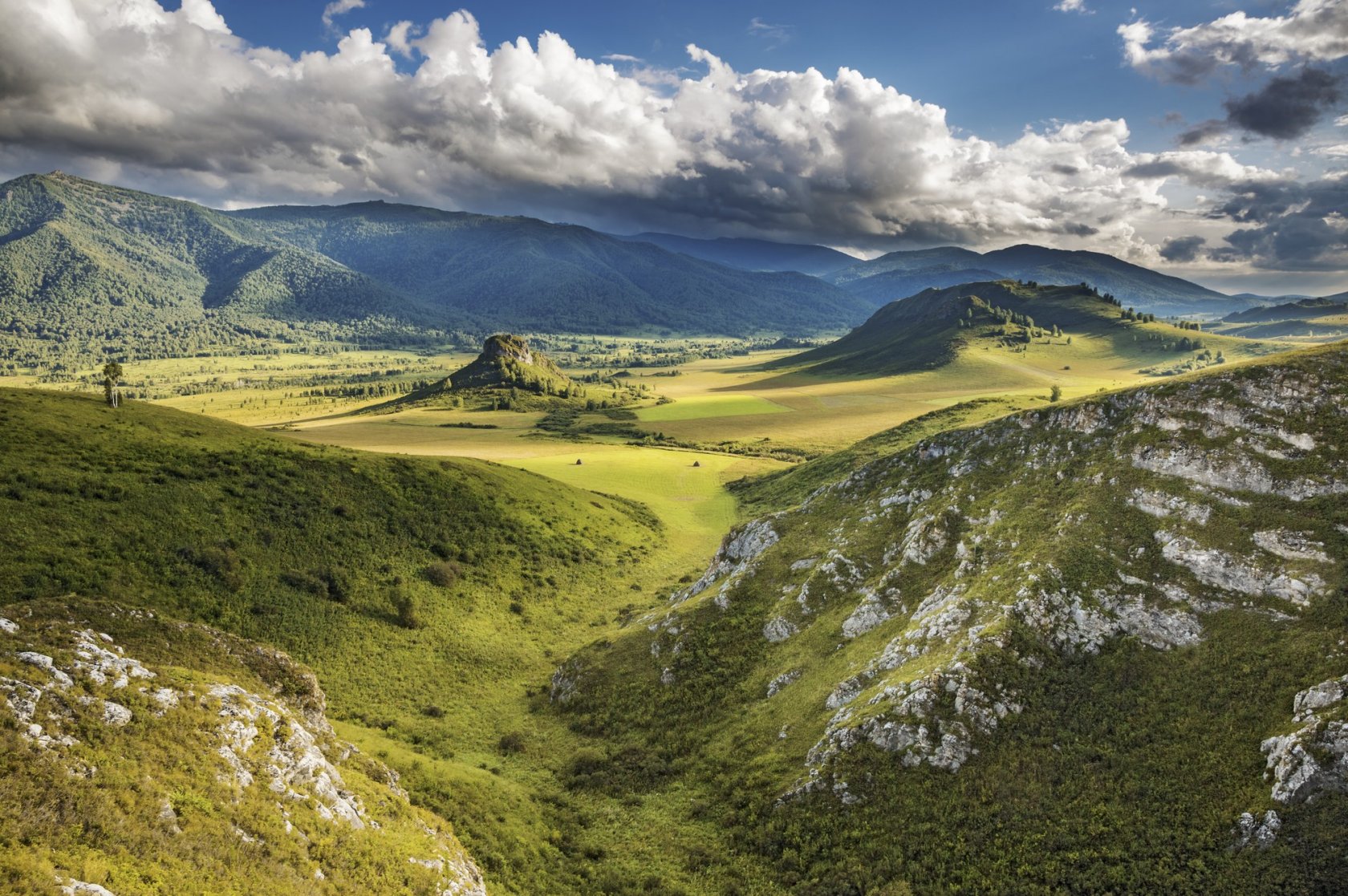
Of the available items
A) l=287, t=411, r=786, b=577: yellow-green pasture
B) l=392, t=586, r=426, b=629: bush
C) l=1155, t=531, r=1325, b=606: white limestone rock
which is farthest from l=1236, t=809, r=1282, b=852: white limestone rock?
l=287, t=411, r=786, b=577: yellow-green pasture

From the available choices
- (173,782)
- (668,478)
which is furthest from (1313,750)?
(668,478)

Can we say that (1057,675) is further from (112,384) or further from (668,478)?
(668,478)

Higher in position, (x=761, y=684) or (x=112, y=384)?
(x=112, y=384)

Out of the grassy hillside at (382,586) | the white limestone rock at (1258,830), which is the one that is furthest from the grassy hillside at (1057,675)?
the grassy hillside at (382,586)

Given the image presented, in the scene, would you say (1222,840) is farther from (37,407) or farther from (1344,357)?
(37,407)

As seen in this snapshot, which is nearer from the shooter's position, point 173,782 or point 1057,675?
point 173,782

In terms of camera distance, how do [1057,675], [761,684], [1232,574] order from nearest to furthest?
[1057,675], [1232,574], [761,684]
